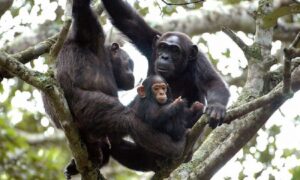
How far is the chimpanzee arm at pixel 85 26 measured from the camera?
613 centimetres

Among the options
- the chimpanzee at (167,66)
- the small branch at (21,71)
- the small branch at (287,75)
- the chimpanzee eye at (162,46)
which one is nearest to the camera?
the small branch at (287,75)

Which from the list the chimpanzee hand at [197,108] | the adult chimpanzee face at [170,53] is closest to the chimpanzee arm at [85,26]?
the adult chimpanzee face at [170,53]

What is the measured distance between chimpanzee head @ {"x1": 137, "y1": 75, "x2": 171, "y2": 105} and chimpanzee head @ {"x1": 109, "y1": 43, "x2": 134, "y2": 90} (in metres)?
0.49

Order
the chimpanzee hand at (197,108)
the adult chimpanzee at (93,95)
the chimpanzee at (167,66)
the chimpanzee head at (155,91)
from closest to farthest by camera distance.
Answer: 1. the adult chimpanzee at (93,95)
2. the chimpanzee head at (155,91)
3. the chimpanzee hand at (197,108)
4. the chimpanzee at (167,66)

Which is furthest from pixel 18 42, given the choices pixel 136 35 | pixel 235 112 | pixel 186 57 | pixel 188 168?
pixel 235 112

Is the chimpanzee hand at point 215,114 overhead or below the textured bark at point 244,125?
overhead

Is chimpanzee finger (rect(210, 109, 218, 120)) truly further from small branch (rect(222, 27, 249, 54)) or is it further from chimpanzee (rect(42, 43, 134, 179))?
chimpanzee (rect(42, 43, 134, 179))

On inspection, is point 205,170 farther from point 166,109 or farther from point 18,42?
point 18,42

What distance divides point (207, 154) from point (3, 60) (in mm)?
2730

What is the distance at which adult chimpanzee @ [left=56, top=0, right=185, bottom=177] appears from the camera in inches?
230

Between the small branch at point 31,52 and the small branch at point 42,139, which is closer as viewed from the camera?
the small branch at point 31,52

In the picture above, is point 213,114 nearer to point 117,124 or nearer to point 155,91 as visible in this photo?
point 155,91

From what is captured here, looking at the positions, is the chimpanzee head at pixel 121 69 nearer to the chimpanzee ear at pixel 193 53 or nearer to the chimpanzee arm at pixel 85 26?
the chimpanzee arm at pixel 85 26

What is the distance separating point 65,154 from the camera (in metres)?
13.2
